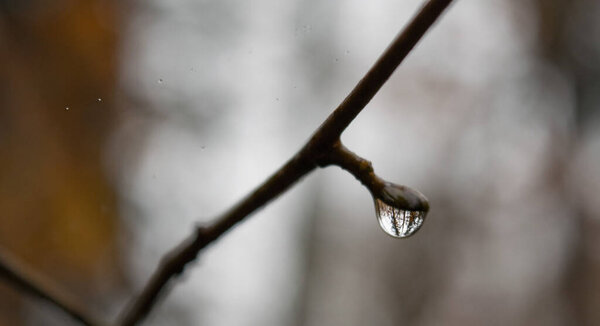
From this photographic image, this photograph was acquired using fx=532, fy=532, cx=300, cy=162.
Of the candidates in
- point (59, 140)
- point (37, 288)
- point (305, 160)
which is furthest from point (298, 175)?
point (59, 140)

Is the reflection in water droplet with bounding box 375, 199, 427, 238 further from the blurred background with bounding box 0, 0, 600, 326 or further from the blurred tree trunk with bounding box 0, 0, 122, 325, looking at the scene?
the blurred tree trunk with bounding box 0, 0, 122, 325

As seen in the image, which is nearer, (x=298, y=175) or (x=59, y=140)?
(x=298, y=175)

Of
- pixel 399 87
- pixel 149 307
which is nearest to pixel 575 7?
pixel 399 87

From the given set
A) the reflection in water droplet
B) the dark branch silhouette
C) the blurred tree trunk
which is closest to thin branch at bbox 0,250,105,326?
the dark branch silhouette

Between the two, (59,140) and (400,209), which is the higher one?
(400,209)

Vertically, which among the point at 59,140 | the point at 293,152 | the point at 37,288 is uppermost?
the point at 293,152

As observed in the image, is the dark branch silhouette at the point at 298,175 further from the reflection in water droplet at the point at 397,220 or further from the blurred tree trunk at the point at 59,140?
the blurred tree trunk at the point at 59,140

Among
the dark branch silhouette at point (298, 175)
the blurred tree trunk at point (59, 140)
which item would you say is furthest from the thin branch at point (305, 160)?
the blurred tree trunk at point (59, 140)

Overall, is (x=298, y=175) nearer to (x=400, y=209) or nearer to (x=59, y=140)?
(x=400, y=209)
